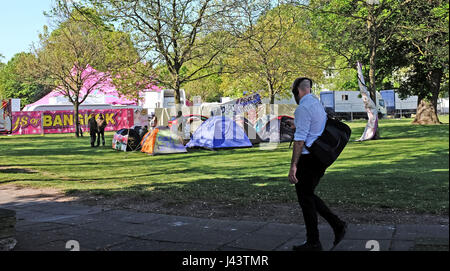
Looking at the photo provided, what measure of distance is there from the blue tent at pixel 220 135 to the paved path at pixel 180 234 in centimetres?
1295

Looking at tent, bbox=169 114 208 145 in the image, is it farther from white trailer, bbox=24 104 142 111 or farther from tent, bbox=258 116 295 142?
white trailer, bbox=24 104 142 111

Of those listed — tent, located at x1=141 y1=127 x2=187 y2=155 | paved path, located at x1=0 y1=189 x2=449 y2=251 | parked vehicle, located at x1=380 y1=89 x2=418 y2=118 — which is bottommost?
paved path, located at x1=0 y1=189 x2=449 y2=251

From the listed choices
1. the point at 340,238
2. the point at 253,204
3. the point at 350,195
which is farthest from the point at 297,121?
the point at 350,195

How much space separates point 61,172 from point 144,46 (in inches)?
342

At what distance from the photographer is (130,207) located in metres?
7.79

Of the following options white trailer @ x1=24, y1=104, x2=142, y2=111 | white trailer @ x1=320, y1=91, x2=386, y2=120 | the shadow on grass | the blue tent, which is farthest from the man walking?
white trailer @ x1=320, y1=91, x2=386, y2=120

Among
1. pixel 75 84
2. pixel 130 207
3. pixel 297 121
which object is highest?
pixel 75 84

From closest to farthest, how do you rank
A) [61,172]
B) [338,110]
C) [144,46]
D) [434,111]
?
[61,172] < [144,46] < [434,111] < [338,110]

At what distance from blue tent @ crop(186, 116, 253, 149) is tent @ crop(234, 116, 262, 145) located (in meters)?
0.92

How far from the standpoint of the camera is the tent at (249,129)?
21688 mm

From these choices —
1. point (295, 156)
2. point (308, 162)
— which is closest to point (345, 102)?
point (308, 162)

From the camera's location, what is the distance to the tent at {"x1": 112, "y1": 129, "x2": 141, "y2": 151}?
20.1m
